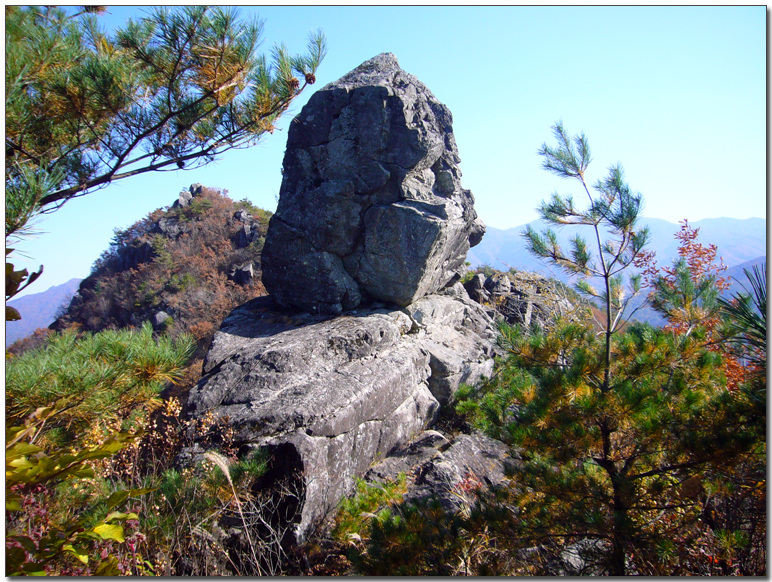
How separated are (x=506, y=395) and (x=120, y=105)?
11.9 ft

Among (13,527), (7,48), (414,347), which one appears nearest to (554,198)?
(414,347)

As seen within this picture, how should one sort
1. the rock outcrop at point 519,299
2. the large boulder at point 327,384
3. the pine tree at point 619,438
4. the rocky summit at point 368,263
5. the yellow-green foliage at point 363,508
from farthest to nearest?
the rock outcrop at point 519,299 → the rocky summit at point 368,263 → the large boulder at point 327,384 → the yellow-green foliage at point 363,508 → the pine tree at point 619,438

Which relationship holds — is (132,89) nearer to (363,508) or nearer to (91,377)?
(91,377)

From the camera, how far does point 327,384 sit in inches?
181

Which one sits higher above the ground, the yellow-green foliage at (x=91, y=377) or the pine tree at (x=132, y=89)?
the pine tree at (x=132, y=89)

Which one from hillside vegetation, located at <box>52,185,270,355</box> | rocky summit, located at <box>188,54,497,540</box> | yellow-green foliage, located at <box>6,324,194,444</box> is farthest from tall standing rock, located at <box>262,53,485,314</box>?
hillside vegetation, located at <box>52,185,270,355</box>

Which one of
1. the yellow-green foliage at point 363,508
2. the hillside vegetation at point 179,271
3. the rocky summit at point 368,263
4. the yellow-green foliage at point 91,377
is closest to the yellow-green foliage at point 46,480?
the yellow-green foliage at point 91,377

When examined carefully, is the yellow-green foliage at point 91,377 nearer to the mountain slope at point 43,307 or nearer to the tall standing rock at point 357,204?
the tall standing rock at point 357,204

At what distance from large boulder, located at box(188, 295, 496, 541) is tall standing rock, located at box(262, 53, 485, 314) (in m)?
0.45

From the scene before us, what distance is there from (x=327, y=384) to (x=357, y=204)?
258cm

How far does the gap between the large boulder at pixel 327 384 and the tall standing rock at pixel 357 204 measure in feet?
1.47

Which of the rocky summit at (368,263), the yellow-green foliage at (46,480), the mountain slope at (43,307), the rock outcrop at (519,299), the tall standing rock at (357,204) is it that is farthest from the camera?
the mountain slope at (43,307)

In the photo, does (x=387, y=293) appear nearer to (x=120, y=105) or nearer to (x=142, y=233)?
(x=120, y=105)

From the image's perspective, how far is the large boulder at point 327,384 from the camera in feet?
13.0
